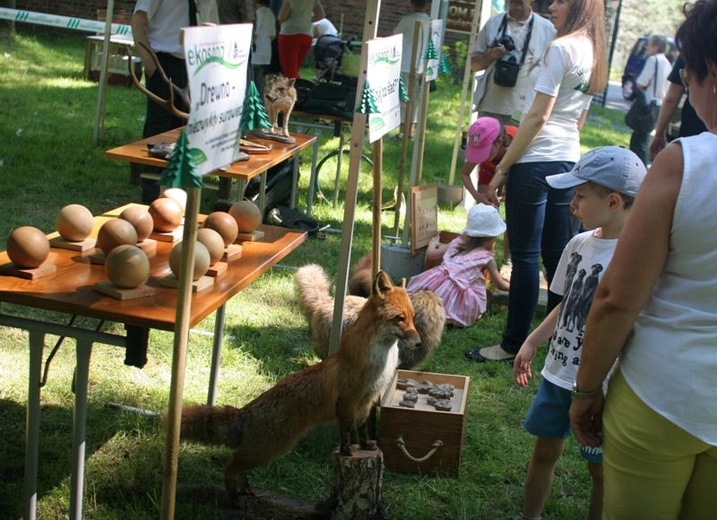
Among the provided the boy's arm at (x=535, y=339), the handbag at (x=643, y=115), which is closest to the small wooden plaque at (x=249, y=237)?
the boy's arm at (x=535, y=339)

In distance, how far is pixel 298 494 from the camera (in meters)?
3.51

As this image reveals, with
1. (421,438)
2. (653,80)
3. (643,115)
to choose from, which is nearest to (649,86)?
(653,80)

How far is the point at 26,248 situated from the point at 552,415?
5.63 feet

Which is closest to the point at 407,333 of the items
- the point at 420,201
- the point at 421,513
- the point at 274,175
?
the point at 421,513

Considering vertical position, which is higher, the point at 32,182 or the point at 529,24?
the point at 529,24

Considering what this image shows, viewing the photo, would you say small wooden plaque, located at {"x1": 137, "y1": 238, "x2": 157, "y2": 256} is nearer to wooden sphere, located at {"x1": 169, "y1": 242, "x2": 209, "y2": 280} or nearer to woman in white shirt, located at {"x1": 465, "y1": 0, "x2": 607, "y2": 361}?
wooden sphere, located at {"x1": 169, "y1": 242, "x2": 209, "y2": 280}

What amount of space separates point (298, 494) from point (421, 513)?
0.47 meters

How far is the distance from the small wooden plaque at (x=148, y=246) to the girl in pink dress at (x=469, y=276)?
8.86 ft

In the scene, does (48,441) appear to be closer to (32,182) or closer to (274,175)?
(274,175)

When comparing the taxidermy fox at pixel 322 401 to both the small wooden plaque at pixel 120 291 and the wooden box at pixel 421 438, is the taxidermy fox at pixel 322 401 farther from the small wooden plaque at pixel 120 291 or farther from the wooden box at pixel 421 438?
the small wooden plaque at pixel 120 291

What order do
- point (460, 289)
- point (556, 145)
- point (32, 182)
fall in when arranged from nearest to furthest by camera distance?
1. point (556, 145)
2. point (460, 289)
3. point (32, 182)

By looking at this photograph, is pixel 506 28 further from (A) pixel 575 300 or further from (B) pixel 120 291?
(B) pixel 120 291

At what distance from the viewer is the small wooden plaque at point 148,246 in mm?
3125

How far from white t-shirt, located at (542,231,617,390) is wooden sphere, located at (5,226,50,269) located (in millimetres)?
1610
